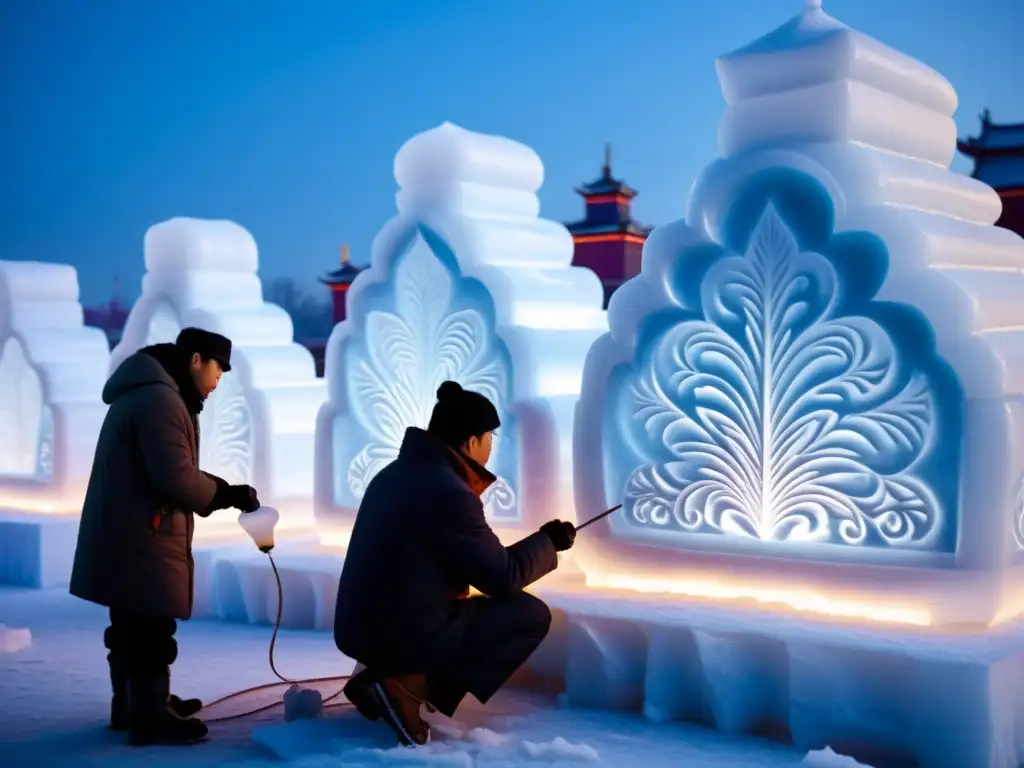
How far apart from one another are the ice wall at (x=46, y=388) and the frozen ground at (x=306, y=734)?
2.69m

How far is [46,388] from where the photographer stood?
810 cm

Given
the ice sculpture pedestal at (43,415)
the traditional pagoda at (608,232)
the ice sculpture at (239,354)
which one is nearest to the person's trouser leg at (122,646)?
the ice sculpture at (239,354)

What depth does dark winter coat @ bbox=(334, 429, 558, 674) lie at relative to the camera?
13.3 feet

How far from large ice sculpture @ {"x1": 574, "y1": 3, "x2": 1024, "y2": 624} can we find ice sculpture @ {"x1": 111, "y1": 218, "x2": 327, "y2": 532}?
97.5 inches

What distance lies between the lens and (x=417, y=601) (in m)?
4.07

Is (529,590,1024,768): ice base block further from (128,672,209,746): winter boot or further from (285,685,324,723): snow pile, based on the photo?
(128,672,209,746): winter boot

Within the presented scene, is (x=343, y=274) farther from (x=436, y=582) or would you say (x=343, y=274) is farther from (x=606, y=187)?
(x=436, y=582)

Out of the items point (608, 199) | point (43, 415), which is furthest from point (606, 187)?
point (43, 415)

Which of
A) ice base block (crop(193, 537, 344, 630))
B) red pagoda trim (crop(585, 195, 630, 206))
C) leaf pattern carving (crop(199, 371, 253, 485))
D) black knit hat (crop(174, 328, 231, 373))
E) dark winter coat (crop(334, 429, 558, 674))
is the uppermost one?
red pagoda trim (crop(585, 195, 630, 206))

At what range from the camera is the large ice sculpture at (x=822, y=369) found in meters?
4.42

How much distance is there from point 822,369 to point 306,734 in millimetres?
2254

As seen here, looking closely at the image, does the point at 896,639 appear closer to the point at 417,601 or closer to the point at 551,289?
the point at 417,601

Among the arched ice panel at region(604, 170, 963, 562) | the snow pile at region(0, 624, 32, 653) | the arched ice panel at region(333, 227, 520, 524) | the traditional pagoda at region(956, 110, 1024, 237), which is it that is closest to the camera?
the arched ice panel at region(604, 170, 963, 562)

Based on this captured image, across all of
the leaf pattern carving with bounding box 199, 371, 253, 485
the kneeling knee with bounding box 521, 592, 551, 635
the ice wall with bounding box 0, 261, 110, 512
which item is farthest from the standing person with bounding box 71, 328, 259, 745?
the ice wall with bounding box 0, 261, 110, 512
